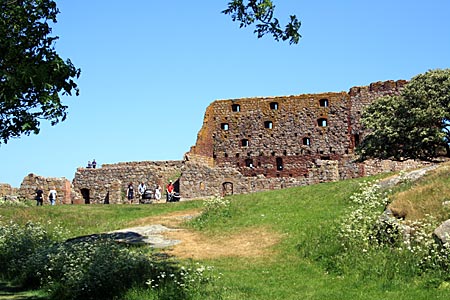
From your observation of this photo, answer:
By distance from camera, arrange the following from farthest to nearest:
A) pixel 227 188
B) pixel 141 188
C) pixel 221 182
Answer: pixel 227 188
pixel 221 182
pixel 141 188

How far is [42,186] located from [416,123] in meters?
25.0

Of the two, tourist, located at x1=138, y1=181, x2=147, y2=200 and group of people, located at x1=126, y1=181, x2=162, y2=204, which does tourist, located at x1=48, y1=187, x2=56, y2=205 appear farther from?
tourist, located at x1=138, y1=181, x2=147, y2=200

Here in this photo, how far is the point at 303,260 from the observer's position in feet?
47.3

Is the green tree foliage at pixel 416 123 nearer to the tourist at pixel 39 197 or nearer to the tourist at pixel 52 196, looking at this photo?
the tourist at pixel 52 196

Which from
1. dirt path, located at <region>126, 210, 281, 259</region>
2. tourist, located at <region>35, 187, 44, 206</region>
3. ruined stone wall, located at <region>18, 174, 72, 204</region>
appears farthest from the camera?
ruined stone wall, located at <region>18, 174, 72, 204</region>

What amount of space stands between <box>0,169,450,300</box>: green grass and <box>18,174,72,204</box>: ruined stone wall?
11877 millimetres

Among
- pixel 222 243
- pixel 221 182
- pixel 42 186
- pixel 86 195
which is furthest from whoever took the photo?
pixel 86 195

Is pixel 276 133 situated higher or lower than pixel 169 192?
higher

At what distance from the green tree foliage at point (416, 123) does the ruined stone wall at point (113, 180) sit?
14938 millimetres

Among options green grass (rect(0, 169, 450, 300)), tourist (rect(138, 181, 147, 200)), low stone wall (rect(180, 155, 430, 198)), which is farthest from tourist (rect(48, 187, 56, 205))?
green grass (rect(0, 169, 450, 300))

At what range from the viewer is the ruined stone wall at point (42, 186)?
1474 inches

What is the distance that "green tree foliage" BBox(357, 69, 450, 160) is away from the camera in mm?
32562

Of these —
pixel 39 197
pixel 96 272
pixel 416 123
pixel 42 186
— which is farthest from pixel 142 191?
pixel 96 272

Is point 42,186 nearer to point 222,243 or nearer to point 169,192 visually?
point 169,192
